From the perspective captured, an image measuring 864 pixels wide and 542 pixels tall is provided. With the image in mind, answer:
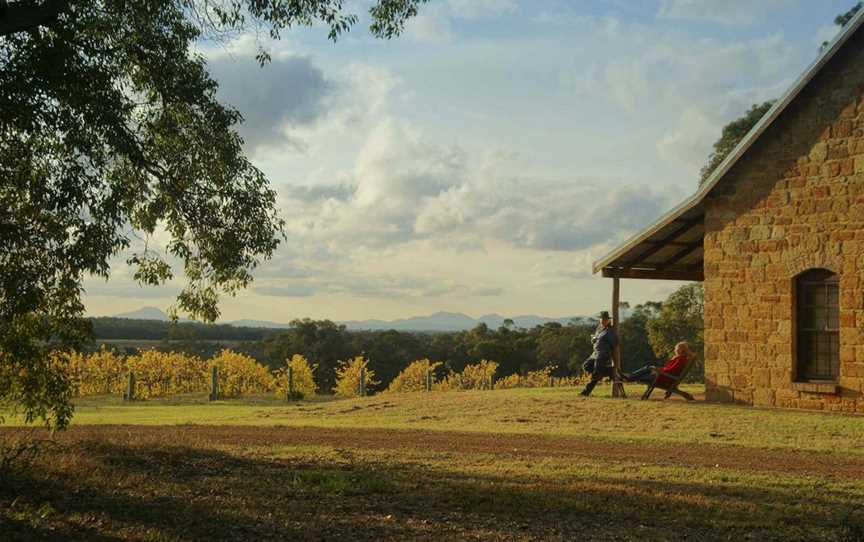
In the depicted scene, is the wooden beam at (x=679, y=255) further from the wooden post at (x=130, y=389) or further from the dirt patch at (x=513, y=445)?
the wooden post at (x=130, y=389)

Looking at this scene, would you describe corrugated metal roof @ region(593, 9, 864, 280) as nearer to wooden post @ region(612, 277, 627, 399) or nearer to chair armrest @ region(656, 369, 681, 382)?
wooden post @ region(612, 277, 627, 399)

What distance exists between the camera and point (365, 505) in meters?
8.17

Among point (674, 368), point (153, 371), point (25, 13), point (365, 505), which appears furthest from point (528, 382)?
point (25, 13)

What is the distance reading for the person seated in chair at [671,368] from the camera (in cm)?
1858

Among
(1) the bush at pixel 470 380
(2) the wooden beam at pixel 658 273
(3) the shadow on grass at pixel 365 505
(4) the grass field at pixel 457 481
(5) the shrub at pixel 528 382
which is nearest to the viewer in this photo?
(3) the shadow on grass at pixel 365 505

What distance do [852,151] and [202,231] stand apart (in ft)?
37.4

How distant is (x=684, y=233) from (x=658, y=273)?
1997 millimetres

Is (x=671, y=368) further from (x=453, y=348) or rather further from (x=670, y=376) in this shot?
(x=453, y=348)

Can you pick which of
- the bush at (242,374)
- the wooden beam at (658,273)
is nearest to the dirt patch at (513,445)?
the wooden beam at (658,273)

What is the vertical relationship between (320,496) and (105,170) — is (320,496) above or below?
below

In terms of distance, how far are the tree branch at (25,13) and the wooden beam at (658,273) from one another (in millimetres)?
14126

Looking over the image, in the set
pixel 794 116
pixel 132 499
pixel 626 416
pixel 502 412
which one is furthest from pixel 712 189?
pixel 132 499

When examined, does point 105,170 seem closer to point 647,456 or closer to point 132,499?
point 132,499

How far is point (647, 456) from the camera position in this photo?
11898mm
